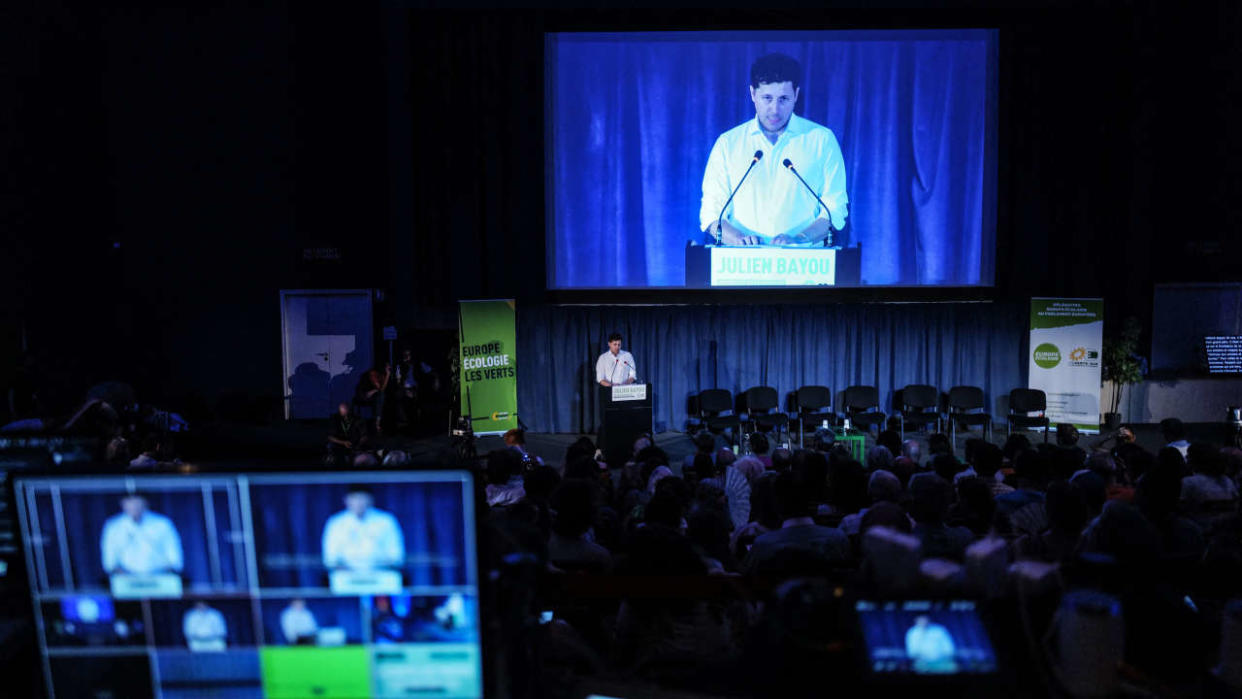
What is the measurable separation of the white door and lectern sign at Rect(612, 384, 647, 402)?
4581 mm

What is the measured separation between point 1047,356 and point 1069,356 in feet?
0.89

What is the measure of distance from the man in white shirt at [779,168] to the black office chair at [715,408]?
201 centimetres

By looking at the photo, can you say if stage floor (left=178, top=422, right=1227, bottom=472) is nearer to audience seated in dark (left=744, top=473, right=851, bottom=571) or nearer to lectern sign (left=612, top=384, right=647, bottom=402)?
lectern sign (left=612, top=384, right=647, bottom=402)

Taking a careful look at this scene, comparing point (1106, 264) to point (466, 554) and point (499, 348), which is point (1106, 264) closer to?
point (499, 348)

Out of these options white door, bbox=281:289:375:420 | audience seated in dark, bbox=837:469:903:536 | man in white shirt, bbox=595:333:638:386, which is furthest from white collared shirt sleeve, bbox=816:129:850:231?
white door, bbox=281:289:375:420

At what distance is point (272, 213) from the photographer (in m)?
11.3

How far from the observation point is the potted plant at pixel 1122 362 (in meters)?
10.1

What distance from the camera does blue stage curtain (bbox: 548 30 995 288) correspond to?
1007 centimetres

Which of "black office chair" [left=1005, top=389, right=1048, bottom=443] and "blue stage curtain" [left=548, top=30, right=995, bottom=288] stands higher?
"blue stage curtain" [left=548, top=30, right=995, bottom=288]

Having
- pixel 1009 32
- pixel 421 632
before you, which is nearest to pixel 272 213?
pixel 1009 32

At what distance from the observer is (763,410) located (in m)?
10.1

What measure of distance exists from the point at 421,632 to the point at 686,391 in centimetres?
895

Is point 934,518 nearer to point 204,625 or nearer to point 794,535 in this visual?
point 794,535

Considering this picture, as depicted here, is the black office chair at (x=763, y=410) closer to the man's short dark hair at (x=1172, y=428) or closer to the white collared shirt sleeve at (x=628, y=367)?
the white collared shirt sleeve at (x=628, y=367)
